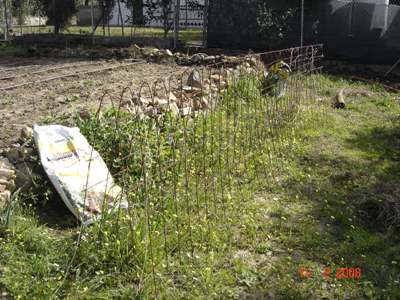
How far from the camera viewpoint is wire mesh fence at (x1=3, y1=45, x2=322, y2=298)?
9.30 feet

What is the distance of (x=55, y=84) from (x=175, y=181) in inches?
207

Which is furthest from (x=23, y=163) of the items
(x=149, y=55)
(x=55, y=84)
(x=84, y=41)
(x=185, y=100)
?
(x=84, y=41)

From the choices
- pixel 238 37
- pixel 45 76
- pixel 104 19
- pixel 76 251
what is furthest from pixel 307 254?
pixel 104 19

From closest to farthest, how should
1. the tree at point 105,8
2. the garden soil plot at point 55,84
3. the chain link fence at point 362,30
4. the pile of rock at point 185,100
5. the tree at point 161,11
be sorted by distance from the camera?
the pile of rock at point 185,100 < the garden soil plot at point 55,84 < the chain link fence at point 362,30 < the tree at point 161,11 < the tree at point 105,8

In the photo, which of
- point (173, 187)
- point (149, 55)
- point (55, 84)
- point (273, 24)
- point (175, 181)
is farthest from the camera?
point (273, 24)

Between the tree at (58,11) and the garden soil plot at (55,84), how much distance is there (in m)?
5.43

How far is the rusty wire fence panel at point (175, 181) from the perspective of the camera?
2850mm

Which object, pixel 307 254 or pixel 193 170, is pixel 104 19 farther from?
pixel 307 254

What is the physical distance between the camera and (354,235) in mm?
3535

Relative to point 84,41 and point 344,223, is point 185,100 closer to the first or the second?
point 344,223

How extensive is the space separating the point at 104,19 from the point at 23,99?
9.27 meters

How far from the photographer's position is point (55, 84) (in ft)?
25.9

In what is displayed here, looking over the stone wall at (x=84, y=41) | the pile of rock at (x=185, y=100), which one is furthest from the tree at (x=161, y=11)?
the pile of rock at (x=185, y=100)

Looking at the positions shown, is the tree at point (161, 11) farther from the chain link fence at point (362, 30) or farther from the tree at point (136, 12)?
the chain link fence at point (362, 30)
